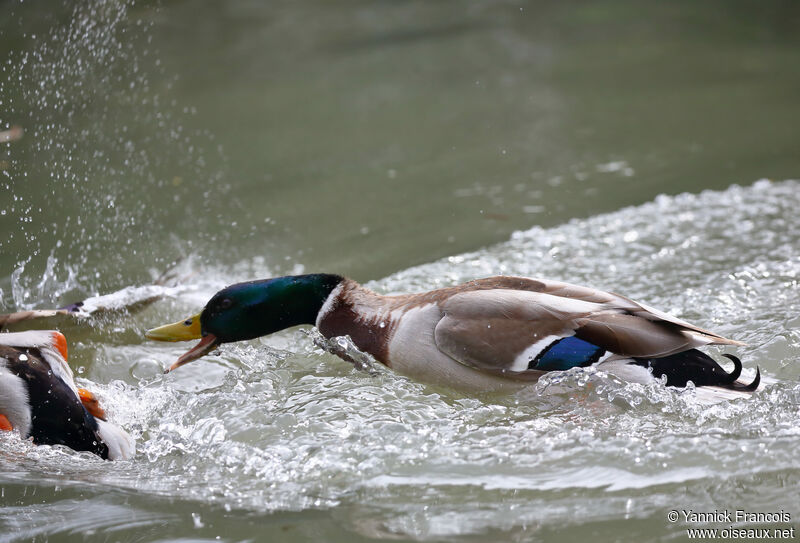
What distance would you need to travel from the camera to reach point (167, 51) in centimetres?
983

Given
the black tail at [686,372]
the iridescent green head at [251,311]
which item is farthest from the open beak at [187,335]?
the black tail at [686,372]

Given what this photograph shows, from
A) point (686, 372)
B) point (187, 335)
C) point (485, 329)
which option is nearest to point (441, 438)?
point (485, 329)

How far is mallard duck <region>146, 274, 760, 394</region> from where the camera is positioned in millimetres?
3178

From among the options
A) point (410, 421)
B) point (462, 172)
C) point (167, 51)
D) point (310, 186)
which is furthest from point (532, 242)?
point (167, 51)

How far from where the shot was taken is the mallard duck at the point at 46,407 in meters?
3.01

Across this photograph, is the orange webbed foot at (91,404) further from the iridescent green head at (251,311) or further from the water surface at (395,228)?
the iridescent green head at (251,311)

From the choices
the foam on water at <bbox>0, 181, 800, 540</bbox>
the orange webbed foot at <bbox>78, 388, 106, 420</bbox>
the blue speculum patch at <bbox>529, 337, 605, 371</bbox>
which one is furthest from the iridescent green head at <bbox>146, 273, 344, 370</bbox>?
the blue speculum patch at <bbox>529, 337, 605, 371</bbox>

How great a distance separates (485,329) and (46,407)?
5.03 ft

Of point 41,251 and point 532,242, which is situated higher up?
point 41,251

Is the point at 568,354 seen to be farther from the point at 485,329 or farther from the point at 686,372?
the point at 686,372

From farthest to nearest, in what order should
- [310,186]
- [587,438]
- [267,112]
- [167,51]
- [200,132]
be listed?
[167,51], [267,112], [200,132], [310,186], [587,438]

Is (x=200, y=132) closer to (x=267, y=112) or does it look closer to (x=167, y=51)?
(x=267, y=112)

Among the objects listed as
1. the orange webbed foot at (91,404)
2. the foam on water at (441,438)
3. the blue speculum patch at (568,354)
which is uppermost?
the orange webbed foot at (91,404)

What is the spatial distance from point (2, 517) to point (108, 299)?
1579mm
